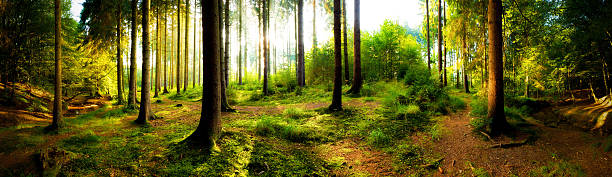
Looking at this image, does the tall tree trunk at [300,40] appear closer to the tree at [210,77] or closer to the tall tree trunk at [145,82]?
the tall tree trunk at [145,82]

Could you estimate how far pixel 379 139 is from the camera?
6355mm

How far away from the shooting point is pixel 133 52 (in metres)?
9.80

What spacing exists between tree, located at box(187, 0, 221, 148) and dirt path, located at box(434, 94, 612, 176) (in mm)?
5099

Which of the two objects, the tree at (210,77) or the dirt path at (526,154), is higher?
the tree at (210,77)

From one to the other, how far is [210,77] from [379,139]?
4.65 meters

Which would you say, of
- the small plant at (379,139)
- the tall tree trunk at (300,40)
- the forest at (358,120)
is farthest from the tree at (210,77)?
the tall tree trunk at (300,40)

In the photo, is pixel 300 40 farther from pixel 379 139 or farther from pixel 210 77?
pixel 210 77

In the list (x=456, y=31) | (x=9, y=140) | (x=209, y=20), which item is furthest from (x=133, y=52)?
(x=456, y=31)

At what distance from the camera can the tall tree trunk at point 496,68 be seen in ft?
20.0

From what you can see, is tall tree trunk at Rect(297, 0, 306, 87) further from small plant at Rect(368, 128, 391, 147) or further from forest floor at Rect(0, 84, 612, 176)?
small plant at Rect(368, 128, 391, 147)

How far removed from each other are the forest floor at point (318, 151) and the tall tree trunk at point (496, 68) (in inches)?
19.6

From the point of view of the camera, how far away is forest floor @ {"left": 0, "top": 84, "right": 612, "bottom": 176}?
4.40m

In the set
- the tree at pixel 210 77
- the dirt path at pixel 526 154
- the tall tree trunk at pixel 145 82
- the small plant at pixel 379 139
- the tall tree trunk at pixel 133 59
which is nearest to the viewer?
the dirt path at pixel 526 154

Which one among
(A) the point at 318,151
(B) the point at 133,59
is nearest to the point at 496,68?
(A) the point at 318,151
